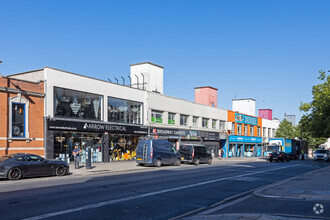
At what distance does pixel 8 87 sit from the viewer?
74.3ft

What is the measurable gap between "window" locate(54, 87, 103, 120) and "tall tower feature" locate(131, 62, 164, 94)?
11.1 meters

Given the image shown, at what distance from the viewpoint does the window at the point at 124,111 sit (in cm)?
3120

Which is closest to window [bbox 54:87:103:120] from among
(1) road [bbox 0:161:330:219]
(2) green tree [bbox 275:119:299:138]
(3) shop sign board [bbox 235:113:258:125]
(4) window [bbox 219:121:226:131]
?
(1) road [bbox 0:161:330:219]

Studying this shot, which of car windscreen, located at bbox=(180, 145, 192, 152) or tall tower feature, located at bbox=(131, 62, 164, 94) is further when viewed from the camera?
tall tower feature, located at bbox=(131, 62, 164, 94)

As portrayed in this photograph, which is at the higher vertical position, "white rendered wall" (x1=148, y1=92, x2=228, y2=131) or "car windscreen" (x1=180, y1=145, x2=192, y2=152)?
"white rendered wall" (x1=148, y1=92, x2=228, y2=131)

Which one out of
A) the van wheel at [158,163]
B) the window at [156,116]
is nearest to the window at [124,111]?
the window at [156,116]

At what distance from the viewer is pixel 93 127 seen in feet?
93.2

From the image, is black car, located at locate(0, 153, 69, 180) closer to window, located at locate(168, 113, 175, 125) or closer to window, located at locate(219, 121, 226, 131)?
window, located at locate(168, 113, 175, 125)

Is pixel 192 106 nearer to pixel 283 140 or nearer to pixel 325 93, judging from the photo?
pixel 283 140

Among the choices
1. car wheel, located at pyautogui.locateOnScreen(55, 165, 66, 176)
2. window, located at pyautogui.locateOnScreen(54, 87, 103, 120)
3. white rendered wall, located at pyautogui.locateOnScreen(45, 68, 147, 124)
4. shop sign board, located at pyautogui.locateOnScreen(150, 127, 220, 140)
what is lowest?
car wheel, located at pyautogui.locateOnScreen(55, 165, 66, 176)

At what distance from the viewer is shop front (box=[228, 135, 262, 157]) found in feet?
176

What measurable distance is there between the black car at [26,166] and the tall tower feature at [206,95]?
37.0m

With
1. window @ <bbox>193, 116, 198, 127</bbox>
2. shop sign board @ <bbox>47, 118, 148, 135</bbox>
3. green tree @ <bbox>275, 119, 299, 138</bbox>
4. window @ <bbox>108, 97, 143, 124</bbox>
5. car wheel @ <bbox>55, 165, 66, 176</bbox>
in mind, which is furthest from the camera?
green tree @ <bbox>275, 119, 299, 138</bbox>

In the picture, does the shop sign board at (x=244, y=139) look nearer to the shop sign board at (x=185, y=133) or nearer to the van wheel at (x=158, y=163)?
the shop sign board at (x=185, y=133)
